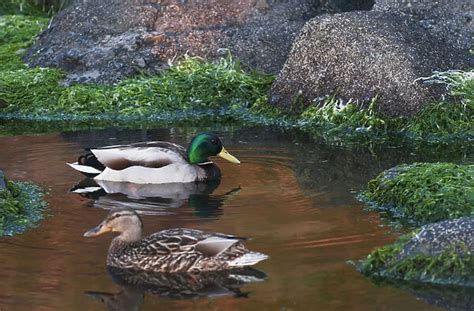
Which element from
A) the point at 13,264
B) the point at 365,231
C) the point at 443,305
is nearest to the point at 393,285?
the point at 443,305

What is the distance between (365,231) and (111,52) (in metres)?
8.24

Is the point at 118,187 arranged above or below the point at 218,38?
below

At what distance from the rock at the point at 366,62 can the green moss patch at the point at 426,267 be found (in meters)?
6.23

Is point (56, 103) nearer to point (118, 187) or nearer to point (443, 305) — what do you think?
point (118, 187)

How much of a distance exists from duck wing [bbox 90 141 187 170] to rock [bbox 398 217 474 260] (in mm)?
4570

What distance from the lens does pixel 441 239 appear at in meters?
10.3

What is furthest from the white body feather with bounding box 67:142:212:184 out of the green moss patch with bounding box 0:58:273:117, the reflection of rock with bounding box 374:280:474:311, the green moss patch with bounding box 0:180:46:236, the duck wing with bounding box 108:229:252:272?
the reflection of rock with bounding box 374:280:474:311

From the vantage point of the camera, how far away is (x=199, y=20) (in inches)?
761

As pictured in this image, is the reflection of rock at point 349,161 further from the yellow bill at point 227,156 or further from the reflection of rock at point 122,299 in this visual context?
the reflection of rock at point 122,299

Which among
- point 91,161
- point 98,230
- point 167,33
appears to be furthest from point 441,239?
point 167,33

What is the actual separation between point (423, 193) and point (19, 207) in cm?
364

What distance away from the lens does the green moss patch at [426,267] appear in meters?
10.1

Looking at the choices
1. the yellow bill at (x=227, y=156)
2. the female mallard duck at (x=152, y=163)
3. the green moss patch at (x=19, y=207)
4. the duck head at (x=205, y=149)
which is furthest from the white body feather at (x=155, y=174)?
the green moss patch at (x=19, y=207)

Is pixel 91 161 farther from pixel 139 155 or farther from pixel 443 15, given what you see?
A: pixel 443 15
